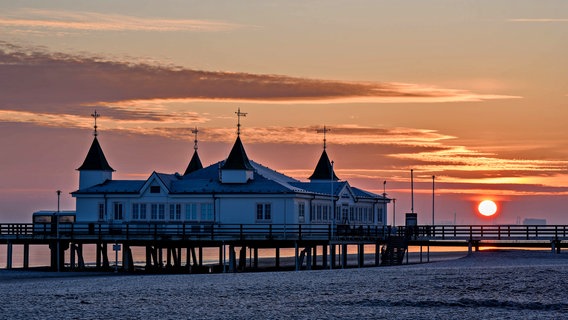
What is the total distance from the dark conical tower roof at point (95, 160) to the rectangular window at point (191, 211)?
851 cm

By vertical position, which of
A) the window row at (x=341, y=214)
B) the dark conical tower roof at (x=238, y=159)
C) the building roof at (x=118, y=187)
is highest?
the dark conical tower roof at (x=238, y=159)

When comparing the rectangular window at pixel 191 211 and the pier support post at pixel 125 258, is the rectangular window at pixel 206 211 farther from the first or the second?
the pier support post at pixel 125 258

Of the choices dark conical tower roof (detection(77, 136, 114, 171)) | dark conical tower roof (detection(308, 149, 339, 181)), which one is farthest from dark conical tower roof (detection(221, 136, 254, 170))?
dark conical tower roof (detection(308, 149, 339, 181))

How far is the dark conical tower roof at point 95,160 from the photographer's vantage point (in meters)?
72.4

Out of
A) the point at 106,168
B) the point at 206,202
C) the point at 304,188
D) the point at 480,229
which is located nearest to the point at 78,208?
the point at 106,168

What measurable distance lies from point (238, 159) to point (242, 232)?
7.49m

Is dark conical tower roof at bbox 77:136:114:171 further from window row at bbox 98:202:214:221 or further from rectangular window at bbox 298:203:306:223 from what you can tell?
rectangular window at bbox 298:203:306:223

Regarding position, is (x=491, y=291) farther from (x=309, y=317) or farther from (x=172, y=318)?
(x=172, y=318)

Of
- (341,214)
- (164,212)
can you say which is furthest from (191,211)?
(341,214)

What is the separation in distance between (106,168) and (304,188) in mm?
13696

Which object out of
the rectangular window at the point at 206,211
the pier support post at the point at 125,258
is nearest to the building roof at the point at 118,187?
the pier support post at the point at 125,258

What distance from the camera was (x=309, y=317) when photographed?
2686cm

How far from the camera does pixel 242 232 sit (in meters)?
62.1

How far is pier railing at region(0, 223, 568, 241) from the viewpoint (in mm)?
63125
